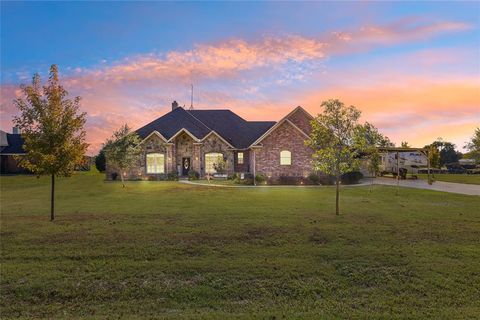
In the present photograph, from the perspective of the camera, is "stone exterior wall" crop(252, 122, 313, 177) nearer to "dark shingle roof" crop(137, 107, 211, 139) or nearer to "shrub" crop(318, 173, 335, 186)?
"shrub" crop(318, 173, 335, 186)

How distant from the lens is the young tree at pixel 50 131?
14.4m

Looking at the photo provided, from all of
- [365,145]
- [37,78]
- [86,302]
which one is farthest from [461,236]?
[37,78]

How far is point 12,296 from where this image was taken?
23.9 ft

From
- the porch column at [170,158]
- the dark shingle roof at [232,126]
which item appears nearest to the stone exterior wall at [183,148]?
the porch column at [170,158]

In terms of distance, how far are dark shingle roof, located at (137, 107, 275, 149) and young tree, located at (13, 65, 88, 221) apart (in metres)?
27.7

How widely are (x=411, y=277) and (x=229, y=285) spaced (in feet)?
14.0

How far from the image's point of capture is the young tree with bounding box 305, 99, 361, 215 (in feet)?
52.4

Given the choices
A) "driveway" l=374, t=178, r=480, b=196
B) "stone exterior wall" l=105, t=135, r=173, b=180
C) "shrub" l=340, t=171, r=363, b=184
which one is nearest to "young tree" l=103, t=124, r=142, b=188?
"stone exterior wall" l=105, t=135, r=173, b=180

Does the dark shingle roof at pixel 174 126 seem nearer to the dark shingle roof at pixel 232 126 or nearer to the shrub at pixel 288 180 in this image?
the dark shingle roof at pixel 232 126

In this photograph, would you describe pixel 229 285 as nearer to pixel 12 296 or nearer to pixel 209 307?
pixel 209 307

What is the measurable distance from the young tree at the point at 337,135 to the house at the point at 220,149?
21.6 m

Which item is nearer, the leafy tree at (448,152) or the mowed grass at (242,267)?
the mowed grass at (242,267)

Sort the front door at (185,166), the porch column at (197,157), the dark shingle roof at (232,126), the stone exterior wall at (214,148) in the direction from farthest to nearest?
the dark shingle roof at (232,126), the front door at (185,166), the stone exterior wall at (214,148), the porch column at (197,157)

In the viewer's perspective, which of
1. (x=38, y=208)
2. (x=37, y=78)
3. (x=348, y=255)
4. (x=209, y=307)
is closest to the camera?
(x=209, y=307)
